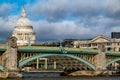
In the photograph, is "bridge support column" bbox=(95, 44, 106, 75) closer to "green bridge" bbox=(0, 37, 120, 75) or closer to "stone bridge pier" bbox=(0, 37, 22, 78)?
"green bridge" bbox=(0, 37, 120, 75)

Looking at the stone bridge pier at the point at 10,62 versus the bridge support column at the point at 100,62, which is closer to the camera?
the stone bridge pier at the point at 10,62

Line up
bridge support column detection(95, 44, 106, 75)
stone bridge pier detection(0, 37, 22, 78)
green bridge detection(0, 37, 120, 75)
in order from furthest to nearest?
bridge support column detection(95, 44, 106, 75) < green bridge detection(0, 37, 120, 75) < stone bridge pier detection(0, 37, 22, 78)

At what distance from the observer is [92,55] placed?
429 feet

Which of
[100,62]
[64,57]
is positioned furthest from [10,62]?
[100,62]

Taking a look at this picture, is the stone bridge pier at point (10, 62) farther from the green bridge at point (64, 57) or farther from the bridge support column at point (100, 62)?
the bridge support column at point (100, 62)

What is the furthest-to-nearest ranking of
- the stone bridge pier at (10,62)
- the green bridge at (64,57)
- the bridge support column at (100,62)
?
the bridge support column at (100,62), the green bridge at (64,57), the stone bridge pier at (10,62)

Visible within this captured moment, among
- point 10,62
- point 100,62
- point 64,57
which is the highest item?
point 64,57

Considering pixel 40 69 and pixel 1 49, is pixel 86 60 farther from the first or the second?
pixel 40 69

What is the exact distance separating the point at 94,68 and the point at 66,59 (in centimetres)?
910

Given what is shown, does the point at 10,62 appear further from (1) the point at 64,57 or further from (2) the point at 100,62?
(2) the point at 100,62

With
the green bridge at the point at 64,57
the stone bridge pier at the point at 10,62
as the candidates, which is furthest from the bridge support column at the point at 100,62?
the stone bridge pier at the point at 10,62

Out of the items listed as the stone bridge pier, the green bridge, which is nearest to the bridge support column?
the green bridge

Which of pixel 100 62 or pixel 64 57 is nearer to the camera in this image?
pixel 64 57

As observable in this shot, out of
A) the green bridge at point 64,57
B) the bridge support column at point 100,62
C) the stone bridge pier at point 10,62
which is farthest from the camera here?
the bridge support column at point 100,62
